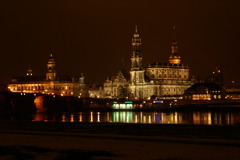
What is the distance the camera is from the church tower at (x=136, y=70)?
181125 mm

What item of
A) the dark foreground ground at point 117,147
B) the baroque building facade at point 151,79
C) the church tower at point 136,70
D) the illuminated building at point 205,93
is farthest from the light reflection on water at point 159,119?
the church tower at point 136,70

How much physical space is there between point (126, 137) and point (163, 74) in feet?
516

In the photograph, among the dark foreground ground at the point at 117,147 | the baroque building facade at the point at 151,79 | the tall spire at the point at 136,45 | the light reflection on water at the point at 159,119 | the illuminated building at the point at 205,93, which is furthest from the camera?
the tall spire at the point at 136,45

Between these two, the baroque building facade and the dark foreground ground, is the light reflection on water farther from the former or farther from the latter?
the baroque building facade

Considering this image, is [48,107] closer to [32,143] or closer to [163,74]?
[163,74]

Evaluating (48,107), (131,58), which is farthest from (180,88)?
(48,107)

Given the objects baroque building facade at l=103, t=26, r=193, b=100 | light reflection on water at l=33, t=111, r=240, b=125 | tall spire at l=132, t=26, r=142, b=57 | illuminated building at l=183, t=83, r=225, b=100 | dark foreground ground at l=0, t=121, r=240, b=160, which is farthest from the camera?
tall spire at l=132, t=26, r=142, b=57

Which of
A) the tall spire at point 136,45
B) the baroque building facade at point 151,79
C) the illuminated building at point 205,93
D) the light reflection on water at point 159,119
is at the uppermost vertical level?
the tall spire at point 136,45

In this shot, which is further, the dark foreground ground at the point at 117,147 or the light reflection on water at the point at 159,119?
the light reflection on water at the point at 159,119

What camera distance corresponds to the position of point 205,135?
30453 millimetres

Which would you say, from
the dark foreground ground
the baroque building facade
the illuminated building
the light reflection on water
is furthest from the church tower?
the dark foreground ground

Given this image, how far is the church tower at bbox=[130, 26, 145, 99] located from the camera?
181 meters

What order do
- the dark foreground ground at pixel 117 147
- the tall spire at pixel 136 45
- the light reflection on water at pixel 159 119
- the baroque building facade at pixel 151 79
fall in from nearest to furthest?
the dark foreground ground at pixel 117 147 → the light reflection on water at pixel 159 119 → the baroque building facade at pixel 151 79 → the tall spire at pixel 136 45

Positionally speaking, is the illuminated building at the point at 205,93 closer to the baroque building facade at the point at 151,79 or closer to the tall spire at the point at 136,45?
the baroque building facade at the point at 151,79
